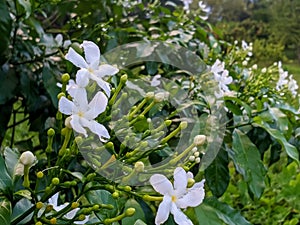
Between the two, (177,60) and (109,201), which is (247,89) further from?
(109,201)

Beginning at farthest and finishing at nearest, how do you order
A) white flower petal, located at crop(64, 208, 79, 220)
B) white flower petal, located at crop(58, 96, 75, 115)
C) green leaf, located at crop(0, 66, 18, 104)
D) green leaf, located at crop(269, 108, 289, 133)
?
green leaf, located at crop(0, 66, 18, 104) < green leaf, located at crop(269, 108, 289, 133) < white flower petal, located at crop(64, 208, 79, 220) < white flower petal, located at crop(58, 96, 75, 115)

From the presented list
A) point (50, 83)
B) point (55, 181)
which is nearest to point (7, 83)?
point (50, 83)

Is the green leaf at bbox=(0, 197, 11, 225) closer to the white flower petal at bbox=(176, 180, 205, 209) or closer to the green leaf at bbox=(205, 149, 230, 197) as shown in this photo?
the white flower petal at bbox=(176, 180, 205, 209)

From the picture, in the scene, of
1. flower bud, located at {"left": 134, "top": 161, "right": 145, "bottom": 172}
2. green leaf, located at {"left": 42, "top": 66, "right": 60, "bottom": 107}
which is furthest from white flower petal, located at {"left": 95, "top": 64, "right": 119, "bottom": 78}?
green leaf, located at {"left": 42, "top": 66, "right": 60, "bottom": 107}

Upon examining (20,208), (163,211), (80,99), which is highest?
(80,99)

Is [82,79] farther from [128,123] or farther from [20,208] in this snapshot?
[20,208]

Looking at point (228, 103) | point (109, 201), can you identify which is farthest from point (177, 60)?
point (109, 201)

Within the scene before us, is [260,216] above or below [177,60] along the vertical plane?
below
